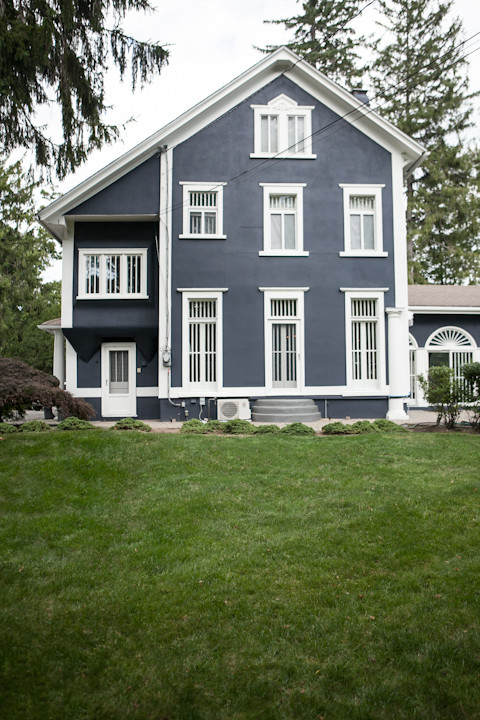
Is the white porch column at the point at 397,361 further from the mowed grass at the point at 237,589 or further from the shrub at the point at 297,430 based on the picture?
the mowed grass at the point at 237,589

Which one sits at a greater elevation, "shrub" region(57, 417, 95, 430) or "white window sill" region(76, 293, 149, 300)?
"white window sill" region(76, 293, 149, 300)

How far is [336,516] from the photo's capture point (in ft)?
18.9

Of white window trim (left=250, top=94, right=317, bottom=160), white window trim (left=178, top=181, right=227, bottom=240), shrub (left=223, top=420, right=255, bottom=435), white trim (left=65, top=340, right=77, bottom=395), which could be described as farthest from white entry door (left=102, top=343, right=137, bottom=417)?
white window trim (left=250, top=94, right=317, bottom=160)

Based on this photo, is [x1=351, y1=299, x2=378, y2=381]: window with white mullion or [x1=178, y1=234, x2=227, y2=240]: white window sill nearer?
[x1=178, y1=234, x2=227, y2=240]: white window sill

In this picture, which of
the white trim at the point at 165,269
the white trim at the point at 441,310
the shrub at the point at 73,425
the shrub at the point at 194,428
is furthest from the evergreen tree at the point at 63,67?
the white trim at the point at 441,310

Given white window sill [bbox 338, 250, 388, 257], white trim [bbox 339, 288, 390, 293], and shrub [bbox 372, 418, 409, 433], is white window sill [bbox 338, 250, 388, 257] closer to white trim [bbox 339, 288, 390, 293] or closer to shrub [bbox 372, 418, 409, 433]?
white trim [bbox 339, 288, 390, 293]

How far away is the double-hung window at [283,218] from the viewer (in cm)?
1448

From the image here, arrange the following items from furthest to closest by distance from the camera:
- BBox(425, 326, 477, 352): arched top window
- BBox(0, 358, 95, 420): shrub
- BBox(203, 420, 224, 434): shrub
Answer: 1. BBox(425, 326, 477, 352): arched top window
2. BBox(203, 420, 224, 434): shrub
3. BBox(0, 358, 95, 420): shrub

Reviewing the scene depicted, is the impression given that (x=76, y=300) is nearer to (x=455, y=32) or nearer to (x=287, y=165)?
(x=287, y=165)

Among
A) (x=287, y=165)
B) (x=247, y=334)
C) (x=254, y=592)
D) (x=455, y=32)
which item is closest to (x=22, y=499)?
(x=254, y=592)

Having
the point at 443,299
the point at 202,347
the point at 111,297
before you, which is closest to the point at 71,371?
the point at 111,297

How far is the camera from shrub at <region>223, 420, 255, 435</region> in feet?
34.9

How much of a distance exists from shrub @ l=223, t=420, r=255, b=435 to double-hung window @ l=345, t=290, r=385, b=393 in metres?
4.64

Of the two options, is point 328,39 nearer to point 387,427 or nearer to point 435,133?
point 435,133
